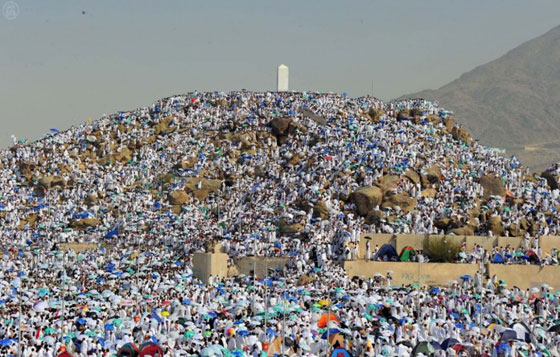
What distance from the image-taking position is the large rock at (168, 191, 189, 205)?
6388cm

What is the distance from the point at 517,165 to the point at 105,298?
38542mm

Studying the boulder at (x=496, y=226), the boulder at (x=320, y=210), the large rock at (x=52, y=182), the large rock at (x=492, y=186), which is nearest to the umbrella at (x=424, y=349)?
the boulder at (x=496, y=226)

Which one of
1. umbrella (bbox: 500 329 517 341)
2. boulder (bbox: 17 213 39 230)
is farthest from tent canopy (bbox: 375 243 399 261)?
boulder (bbox: 17 213 39 230)

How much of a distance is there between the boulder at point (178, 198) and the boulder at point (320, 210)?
1338 centimetres

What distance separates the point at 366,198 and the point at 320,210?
3115 mm

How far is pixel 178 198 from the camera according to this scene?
210 ft

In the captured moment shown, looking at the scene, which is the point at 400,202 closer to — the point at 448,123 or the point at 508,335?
the point at 448,123

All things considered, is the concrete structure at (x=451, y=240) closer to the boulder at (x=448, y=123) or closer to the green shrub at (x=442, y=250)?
the green shrub at (x=442, y=250)

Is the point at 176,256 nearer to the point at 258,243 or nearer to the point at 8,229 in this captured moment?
the point at 258,243

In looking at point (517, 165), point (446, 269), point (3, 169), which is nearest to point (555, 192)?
point (517, 165)

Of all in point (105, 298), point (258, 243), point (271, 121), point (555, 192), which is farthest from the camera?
point (271, 121)

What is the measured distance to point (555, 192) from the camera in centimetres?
5684

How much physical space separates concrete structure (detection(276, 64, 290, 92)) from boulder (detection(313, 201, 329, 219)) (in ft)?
97.9

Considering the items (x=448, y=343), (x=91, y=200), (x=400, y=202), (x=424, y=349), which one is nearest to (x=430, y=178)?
(x=400, y=202)
